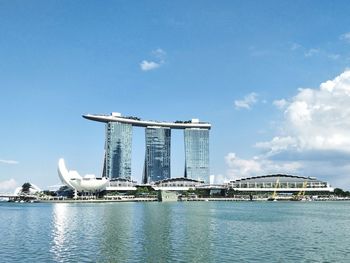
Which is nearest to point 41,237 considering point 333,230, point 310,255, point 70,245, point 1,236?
point 1,236

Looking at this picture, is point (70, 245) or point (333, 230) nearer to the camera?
point (70, 245)

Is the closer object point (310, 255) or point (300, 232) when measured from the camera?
point (310, 255)

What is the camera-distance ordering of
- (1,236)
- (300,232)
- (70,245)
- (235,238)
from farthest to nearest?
(300,232)
(1,236)
(235,238)
(70,245)

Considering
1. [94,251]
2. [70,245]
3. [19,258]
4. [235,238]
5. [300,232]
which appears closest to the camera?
[19,258]

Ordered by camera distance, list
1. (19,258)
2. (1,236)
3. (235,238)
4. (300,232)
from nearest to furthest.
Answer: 1. (19,258)
2. (235,238)
3. (1,236)
4. (300,232)

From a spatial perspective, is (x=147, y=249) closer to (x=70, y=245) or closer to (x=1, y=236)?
(x=70, y=245)

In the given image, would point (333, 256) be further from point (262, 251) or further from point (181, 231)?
point (181, 231)

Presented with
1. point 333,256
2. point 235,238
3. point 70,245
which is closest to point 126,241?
point 70,245

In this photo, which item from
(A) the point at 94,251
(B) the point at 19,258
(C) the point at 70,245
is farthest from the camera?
(C) the point at 70,245
